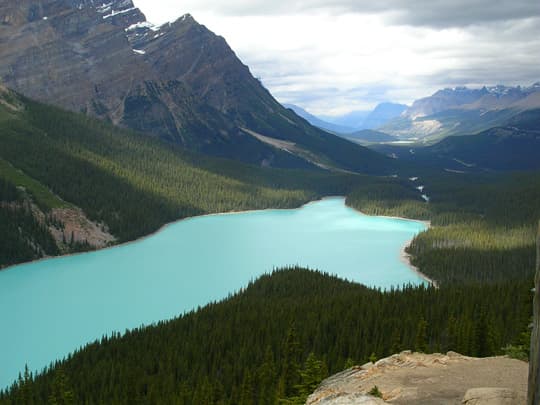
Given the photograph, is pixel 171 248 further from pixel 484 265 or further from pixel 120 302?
pixel 484 265

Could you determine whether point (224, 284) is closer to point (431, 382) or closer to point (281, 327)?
point (281, 327)

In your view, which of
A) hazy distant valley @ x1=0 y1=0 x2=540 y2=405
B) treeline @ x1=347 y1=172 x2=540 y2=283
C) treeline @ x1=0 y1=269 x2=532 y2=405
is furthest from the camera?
treeline @ x1=347 y1=172 x2=540 y2=283

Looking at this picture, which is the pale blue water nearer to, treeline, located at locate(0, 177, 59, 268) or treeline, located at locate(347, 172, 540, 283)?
treeline, located at locate(0, 177, 59, 268)

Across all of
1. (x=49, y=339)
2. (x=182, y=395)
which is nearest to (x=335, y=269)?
(x=49, y=339)

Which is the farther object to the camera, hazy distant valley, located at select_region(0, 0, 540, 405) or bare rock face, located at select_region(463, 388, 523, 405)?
hazy distant valley, located at select_region(0, 0, 540, 405)

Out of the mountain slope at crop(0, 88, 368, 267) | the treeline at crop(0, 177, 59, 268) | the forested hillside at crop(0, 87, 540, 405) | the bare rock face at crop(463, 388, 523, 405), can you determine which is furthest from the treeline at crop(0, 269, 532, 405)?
the mountain slope at crop(0, 88, 368, 267)

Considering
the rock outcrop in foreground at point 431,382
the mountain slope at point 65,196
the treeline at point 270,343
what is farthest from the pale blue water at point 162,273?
the rock outcrop in foreground at point 431,382

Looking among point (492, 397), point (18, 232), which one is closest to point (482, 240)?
point (18, 232)
